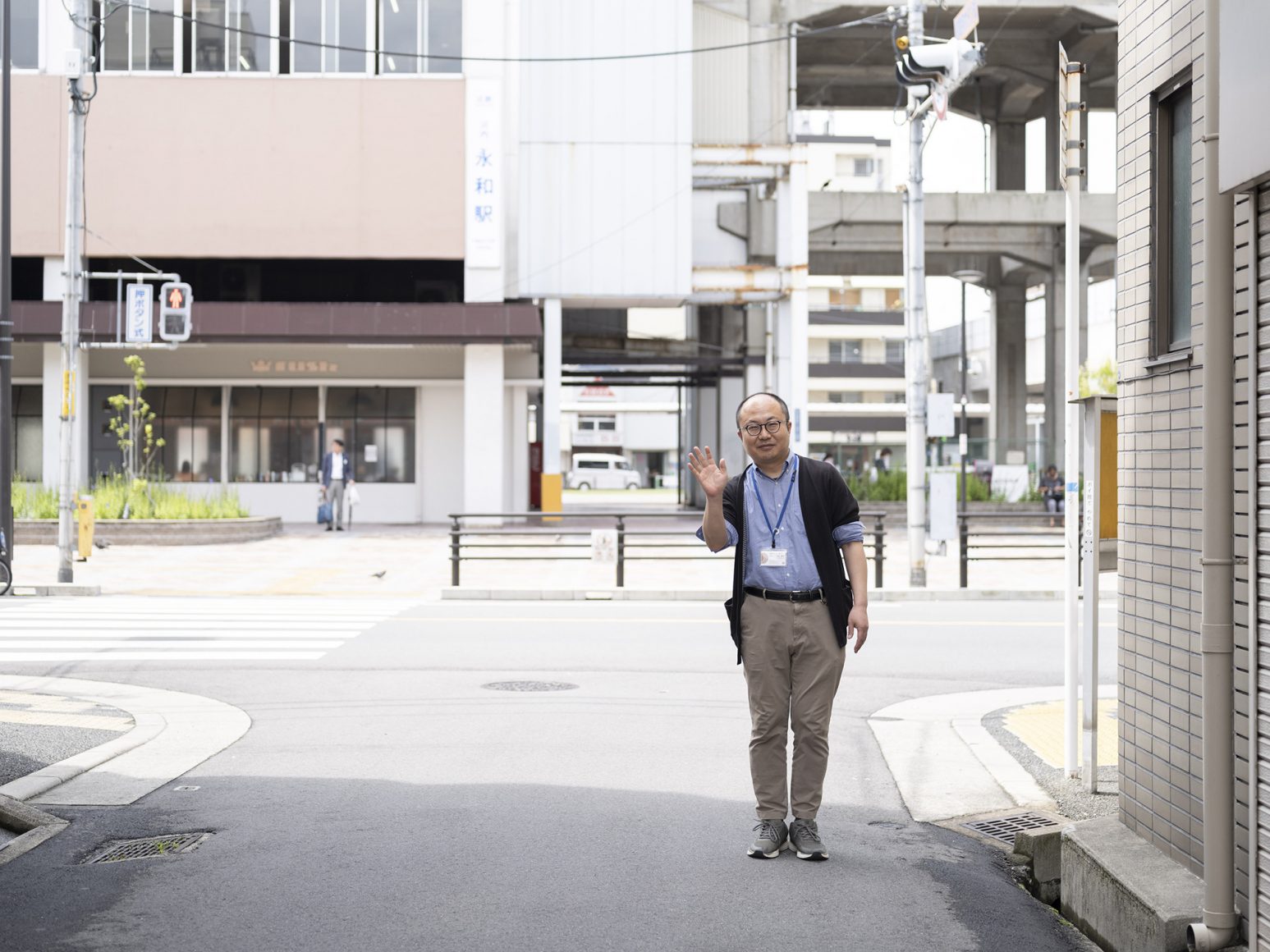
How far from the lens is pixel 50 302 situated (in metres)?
33.3

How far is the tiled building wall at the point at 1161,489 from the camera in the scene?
465cm

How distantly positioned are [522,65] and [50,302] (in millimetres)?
11795

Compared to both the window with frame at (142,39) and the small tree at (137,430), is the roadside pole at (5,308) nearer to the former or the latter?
the small tree at (137,430)

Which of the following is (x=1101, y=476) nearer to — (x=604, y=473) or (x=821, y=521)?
(x=821, y=521)

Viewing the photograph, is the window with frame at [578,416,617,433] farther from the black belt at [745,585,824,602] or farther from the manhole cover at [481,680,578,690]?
the black belt at [745,585,824,602]

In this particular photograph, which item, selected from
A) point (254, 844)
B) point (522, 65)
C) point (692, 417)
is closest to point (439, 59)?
point (522, 65)

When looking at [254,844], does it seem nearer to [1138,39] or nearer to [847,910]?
[847,910]

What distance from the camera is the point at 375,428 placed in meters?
36.8

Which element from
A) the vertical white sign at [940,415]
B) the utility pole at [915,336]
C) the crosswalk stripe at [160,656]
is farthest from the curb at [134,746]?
the vertical white sign at [940,415]

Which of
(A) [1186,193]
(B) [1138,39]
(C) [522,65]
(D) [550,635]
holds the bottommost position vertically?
(D) [550,635]

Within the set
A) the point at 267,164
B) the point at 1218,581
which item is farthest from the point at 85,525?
the point at 1218,581

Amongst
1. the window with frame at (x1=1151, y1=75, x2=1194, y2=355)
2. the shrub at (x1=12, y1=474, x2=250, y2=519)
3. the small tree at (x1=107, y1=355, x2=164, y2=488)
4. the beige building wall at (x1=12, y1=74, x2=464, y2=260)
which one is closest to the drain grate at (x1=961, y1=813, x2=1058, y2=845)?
the window with frame at (x1=1151, y1=75, x2=1194, y2=355)

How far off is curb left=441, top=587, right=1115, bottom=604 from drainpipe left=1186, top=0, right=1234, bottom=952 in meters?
13.8

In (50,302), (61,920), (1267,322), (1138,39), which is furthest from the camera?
(50,302)
